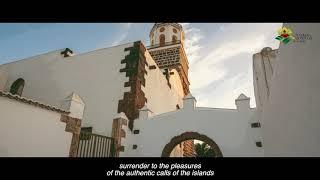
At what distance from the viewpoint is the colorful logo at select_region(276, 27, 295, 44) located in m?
3.89

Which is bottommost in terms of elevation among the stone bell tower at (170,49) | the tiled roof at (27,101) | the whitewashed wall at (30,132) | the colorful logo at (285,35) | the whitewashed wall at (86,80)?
the whitewashed wall at (30,132)

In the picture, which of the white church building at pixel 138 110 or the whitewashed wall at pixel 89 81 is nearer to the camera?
the white church building at pixel 138 110

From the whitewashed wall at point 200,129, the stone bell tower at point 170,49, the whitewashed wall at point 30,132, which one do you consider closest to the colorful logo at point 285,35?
the whitewashed wall at point 200,129

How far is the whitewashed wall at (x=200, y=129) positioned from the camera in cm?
880

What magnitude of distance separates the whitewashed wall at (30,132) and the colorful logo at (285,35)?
5.88 m

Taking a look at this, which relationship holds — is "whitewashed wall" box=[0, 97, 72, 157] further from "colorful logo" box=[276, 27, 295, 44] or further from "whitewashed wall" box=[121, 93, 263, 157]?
"colorful logo" box=[276, 27, 295, 44]

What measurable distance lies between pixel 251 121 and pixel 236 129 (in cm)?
62

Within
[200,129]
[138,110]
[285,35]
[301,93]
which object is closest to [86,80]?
[138,110]

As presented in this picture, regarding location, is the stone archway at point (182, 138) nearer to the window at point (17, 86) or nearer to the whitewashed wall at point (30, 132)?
the whitewashed wall at point (30, 132)

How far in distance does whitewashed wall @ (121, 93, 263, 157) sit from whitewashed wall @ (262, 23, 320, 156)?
3.81m

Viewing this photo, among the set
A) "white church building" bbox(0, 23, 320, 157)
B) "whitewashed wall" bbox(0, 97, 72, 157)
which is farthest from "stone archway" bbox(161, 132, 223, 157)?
"whitewashed wall" bbox(0, 97, 72, 157)

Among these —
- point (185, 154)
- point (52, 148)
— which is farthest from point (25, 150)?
point (185, 154)
